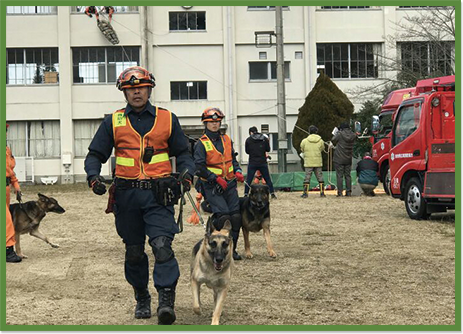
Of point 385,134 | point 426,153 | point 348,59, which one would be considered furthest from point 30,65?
point 426,153

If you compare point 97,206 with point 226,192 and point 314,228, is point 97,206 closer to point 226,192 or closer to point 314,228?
point 314,228

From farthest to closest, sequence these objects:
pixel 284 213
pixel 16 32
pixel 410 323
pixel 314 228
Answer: pixel 16 32 < pixel 284 213 < pixel 314 228 < pixel 410 323

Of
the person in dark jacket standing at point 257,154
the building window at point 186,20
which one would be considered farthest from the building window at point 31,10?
the person in dark jacket standing at point 257,154

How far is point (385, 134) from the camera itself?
2191cm

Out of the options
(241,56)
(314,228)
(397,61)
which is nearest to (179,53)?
(241,56)

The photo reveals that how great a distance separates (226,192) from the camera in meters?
9.14

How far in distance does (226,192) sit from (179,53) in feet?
89.2

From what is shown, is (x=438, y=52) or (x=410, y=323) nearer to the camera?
(x=410, y=323)

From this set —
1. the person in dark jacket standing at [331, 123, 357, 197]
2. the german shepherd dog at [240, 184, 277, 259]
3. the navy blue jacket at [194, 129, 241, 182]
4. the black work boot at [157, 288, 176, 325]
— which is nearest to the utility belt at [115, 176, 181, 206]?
the black work boot at [157, 288, 176, 325]

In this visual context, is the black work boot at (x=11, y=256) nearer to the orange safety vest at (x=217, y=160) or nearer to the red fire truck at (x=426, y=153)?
the orange safety vest at (x=217, y=160)

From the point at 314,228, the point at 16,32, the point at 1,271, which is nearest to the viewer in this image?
the point at 1,271

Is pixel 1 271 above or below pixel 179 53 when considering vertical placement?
below

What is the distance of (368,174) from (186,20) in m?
17.7

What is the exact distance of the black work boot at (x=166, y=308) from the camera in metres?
5.62
